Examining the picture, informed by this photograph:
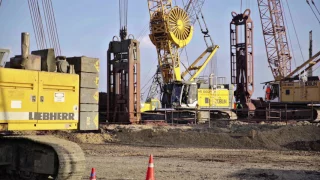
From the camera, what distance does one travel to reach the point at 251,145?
2139 cm

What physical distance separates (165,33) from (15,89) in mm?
38349

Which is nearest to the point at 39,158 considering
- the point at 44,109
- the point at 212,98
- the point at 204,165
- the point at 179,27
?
the point at 44,109

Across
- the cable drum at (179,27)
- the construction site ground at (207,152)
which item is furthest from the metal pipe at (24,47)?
the cable drum at (179,27)

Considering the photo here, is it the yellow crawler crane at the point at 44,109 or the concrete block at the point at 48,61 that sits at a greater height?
the concrete block at the point at 48,61

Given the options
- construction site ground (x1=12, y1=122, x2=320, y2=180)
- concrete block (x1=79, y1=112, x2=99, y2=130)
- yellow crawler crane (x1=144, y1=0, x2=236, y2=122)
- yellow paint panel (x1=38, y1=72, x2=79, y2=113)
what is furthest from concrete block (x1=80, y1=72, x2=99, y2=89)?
yellow crawler crane (x1=144, y1=0, x2=236, y2=122)

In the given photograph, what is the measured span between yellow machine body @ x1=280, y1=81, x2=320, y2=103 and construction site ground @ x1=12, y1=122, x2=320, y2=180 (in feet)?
40.0

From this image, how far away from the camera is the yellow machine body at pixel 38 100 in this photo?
883cm

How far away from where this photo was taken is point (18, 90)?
353 inches

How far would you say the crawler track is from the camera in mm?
8961

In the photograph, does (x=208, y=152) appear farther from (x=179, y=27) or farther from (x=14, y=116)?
(x=179, y=27)

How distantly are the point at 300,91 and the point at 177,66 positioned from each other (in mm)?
16439

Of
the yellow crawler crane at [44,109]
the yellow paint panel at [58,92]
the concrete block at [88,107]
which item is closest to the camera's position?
the yellow crawler crane at [44,109]

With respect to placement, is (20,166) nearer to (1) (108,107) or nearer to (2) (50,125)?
A: (2) (50,125)

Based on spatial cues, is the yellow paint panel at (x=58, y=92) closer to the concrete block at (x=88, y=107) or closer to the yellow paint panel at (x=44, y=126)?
the concrete block at (x=88, y=107)
